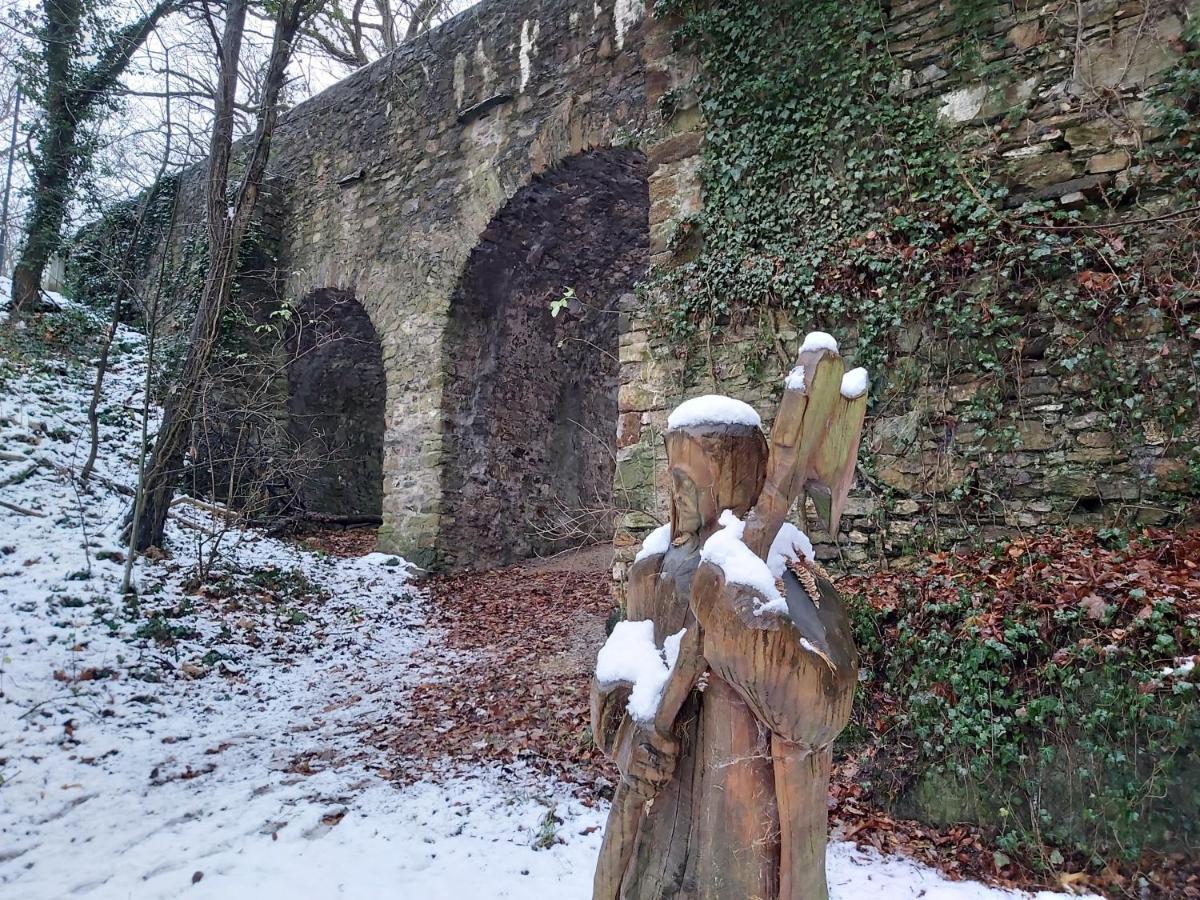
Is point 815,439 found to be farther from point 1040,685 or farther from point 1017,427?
point 1017,427

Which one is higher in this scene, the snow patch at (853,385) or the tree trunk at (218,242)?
the tree trunk at (218,242)

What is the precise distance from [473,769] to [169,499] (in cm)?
409

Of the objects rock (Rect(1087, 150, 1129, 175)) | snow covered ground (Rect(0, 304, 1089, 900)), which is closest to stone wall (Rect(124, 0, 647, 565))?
snow covered ground (Rect(0, 304, 1089, 900))

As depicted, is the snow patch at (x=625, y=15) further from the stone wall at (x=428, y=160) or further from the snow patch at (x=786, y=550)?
the snow patch at (x=786, y=550)

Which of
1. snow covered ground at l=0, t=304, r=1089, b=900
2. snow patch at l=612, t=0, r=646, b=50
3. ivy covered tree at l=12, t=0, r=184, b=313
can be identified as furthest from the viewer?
ivy covered tree at l=12, t=0, r=184, b=313

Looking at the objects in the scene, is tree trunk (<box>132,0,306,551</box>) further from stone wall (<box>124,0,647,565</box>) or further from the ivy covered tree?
the ivy covered tree

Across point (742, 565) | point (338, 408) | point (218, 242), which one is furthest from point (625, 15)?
point (338, 408)

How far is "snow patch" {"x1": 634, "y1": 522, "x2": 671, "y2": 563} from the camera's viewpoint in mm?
1655

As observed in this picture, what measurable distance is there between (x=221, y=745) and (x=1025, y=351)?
5.36 m

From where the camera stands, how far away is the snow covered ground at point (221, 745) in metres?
2.91

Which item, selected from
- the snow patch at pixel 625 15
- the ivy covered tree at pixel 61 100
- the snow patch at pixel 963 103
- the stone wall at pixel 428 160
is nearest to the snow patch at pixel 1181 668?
the snow patch at pixel 963 103

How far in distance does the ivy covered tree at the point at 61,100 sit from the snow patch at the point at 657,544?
10.1 meters

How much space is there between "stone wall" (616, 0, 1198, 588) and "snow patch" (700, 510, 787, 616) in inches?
129

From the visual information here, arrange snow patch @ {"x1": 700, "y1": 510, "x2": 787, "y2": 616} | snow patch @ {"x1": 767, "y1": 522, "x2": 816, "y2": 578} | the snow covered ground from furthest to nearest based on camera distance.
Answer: the snow covered ground, snow patch @ {"x1": 767, "y1": 522, "x2": 816, "y2": 578}, snow patch @ {"x1": 700, "y1": 510, "x2": 787, "y2": 616}
